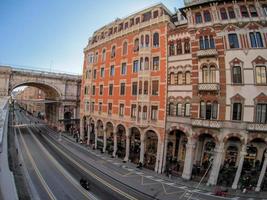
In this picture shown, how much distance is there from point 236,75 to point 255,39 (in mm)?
4942

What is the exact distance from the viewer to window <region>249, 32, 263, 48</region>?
25.9 metres

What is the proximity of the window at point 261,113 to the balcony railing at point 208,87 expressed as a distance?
5.18 metres

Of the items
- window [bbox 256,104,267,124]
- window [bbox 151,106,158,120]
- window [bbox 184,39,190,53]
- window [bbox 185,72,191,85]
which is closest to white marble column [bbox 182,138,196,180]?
window [bbox 151,106,158,120]

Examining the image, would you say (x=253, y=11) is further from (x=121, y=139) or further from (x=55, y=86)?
(x=55, y=86)

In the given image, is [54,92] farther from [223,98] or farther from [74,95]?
[223,98]

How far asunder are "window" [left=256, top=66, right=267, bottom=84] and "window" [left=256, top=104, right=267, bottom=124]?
294 cm

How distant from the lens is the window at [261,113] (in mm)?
25047

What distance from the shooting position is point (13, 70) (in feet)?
191

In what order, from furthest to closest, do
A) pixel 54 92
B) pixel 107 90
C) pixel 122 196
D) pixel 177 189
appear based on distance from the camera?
pixel 54 92, pixel 107 90, pixel 177 189, pixel 122 196

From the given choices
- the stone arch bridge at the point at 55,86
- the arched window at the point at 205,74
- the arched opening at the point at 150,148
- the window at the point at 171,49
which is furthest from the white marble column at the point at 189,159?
the stone arch bridge at the point at 55,86

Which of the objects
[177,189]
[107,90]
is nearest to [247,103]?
[177,189]

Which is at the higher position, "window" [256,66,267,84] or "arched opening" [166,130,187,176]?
"window" [256,66,267,84]

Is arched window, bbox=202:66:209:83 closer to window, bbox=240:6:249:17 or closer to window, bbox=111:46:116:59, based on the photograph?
window, bbox=240:6:249:17

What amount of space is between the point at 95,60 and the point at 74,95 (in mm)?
27357
